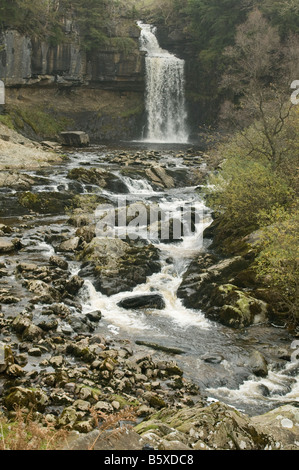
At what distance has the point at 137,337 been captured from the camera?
11773 millimetres

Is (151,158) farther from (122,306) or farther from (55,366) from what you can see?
(55,366)

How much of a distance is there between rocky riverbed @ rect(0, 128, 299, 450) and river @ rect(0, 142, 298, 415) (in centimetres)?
4

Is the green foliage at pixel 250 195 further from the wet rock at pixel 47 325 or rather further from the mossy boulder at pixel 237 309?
the wet rock at pixel 47 325

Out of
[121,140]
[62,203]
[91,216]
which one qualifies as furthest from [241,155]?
[121,140]

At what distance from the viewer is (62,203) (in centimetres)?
2273

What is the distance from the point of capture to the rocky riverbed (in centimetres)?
697

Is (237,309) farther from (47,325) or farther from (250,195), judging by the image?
(250,195)

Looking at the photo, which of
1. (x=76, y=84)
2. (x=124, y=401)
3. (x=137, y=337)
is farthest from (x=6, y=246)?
(x=76, y=84)

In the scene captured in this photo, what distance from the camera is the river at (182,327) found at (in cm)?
970

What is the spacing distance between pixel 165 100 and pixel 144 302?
37.8m

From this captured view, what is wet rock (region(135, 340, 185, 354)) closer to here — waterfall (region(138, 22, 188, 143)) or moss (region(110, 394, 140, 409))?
moss (region(110, 394, 140, 409))

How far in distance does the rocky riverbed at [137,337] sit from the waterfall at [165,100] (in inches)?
1073

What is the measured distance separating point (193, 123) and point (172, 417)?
147 feet
